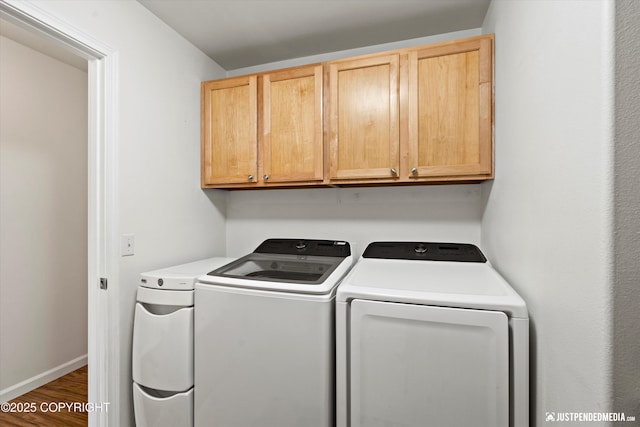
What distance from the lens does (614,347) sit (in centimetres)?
56

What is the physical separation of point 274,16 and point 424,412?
2.10 metres

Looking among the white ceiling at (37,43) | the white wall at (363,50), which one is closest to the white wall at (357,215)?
the white wall at (363,50)

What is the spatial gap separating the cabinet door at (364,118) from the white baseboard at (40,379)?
2648 mm

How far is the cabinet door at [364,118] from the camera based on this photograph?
1645mm

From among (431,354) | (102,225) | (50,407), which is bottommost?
(50,407)

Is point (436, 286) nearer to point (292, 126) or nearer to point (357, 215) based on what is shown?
point (357, 215)

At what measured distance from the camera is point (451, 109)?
1.54m

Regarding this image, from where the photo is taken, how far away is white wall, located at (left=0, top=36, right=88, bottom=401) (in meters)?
2.02

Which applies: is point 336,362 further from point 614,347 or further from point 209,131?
point 209,131

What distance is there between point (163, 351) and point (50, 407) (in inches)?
51.4

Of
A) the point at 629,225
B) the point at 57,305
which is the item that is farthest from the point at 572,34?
the point at 57,305

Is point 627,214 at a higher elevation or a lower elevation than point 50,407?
higher

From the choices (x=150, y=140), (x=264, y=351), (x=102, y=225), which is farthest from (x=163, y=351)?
(x=150, y=140)

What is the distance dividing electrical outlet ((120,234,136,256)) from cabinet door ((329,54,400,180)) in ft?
3.83
